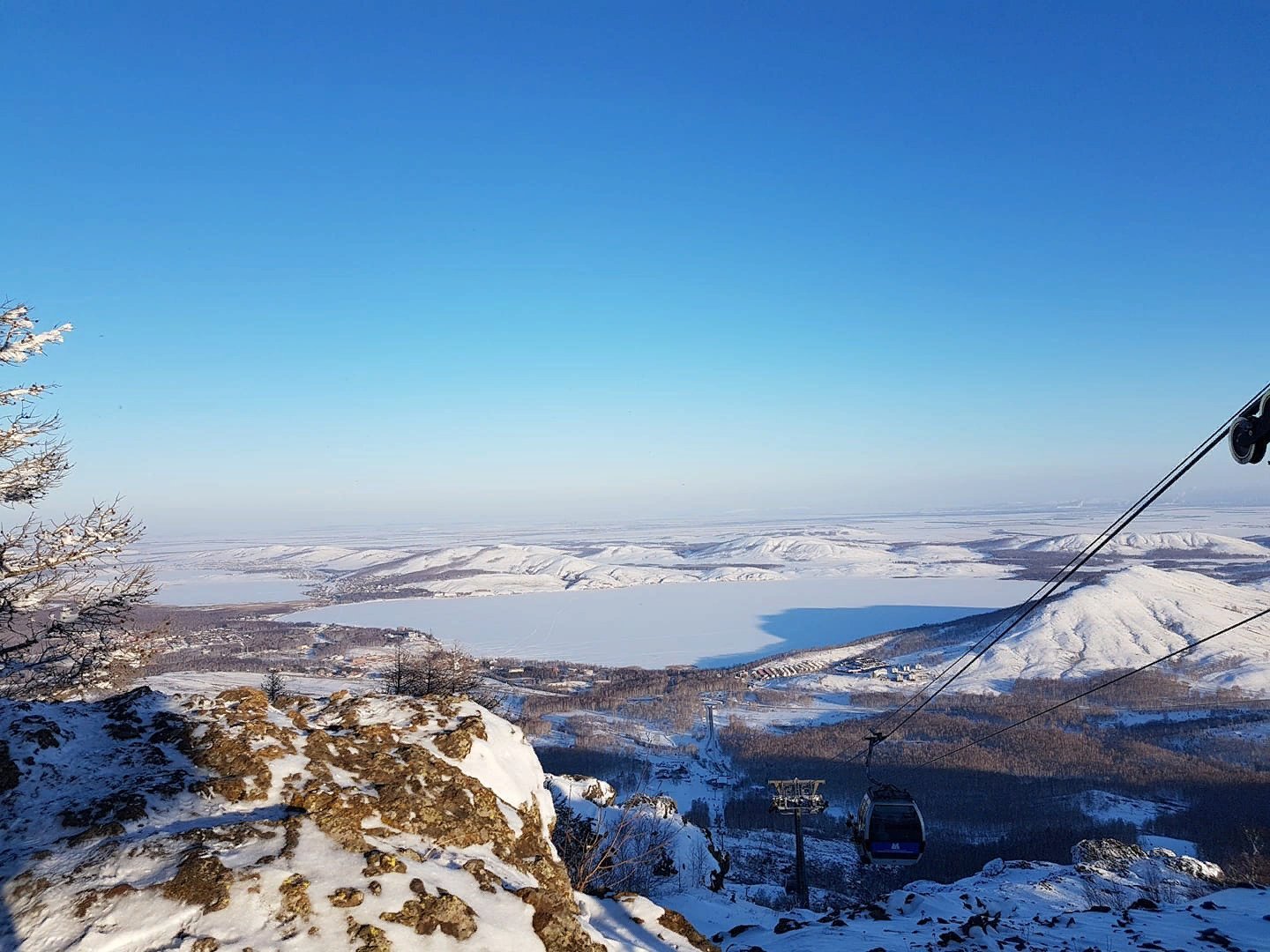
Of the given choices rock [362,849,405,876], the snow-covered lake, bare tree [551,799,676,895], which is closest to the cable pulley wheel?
rock [362,849,405,876]

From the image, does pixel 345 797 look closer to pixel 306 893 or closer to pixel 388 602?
pixel 306 893

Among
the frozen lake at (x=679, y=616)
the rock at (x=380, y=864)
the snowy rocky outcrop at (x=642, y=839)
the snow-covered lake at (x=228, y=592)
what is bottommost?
the frozen lake at (x=679, y=616)

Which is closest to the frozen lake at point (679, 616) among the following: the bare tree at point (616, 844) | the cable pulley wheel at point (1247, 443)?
the bare tree at point (616, 844)

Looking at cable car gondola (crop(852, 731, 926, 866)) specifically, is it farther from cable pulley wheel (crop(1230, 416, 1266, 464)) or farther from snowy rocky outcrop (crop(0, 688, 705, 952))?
cable pulley wheel (crop(1230, 416, 1266, 464))

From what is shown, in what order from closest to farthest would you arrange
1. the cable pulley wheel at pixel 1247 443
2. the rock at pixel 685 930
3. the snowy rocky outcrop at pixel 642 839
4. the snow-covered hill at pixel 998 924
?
the cable pulley wheel at pixel 1247 443, the rock at pixel 685 930, the snow-covered hill at pixel 998 924, the snowy rocky outcrop at pixel 642 839

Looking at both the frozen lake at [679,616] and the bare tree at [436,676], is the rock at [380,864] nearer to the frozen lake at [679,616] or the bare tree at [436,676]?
the bare tree at [436,676]

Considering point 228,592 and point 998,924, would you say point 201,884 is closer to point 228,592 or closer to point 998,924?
point 998,924
